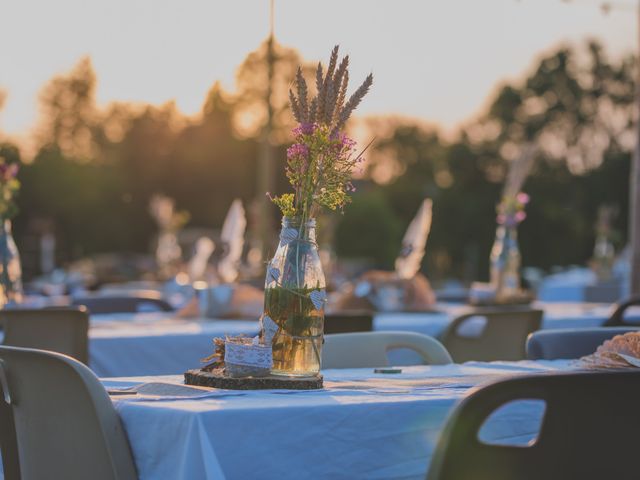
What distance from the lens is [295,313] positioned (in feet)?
9.66

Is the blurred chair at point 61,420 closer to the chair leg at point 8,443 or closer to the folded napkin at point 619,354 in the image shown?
the chair leg at point 8,443

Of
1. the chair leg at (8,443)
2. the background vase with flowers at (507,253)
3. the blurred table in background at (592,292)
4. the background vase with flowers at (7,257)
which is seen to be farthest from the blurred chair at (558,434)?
the blurred table in background at (592,292)

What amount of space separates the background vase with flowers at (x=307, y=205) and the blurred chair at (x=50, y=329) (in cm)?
232

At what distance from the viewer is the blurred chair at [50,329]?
5.18 m

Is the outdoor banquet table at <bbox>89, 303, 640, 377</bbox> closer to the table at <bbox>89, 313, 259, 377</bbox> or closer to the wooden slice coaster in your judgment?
the table at <bbox>89, 313, 259, 377</bbox>

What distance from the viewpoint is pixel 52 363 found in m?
2.68

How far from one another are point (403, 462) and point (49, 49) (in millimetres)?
8905

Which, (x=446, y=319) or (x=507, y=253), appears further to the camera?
(x=507, y=253)

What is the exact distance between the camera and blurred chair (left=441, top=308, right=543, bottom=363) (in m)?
5.91

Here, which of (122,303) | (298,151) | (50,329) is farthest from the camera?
(122,303)

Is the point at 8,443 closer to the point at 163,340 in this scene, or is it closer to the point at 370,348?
the point at 370,348

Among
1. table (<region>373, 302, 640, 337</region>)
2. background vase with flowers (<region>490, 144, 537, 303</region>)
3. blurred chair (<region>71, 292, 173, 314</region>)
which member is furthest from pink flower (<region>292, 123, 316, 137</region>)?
background vase with flowers (<region>490, 144, 537, 303</region>)

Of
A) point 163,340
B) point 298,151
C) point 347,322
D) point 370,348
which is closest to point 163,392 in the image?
point 298,151

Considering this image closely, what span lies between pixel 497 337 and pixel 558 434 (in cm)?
376
